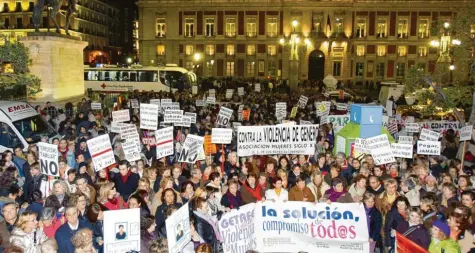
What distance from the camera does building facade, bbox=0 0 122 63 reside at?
6656cm

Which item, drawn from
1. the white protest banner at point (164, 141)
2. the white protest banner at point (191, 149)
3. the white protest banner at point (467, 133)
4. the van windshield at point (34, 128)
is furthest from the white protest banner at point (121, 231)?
the white protest banner at point (467, 133)

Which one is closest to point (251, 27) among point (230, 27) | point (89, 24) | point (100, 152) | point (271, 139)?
point (230, 27)

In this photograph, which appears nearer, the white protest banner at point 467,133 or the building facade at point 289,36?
the white protest banner at point 467,133

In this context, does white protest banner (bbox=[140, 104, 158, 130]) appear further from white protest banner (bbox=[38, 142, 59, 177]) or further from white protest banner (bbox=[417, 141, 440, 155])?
white protest banner (bbox=[417, 141, 440, 155])

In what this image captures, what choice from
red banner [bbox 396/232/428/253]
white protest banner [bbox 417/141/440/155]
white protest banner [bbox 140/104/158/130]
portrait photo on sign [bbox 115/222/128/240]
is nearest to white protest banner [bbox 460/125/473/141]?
white protest banner [bbox 417/141/440/155]

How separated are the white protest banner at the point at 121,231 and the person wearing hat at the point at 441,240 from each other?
11.8 ft

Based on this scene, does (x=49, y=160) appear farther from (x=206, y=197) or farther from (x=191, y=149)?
(x=206, y=197)

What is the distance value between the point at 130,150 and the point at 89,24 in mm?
70363

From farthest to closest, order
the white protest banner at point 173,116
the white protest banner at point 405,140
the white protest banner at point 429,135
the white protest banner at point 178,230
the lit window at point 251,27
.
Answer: the lit window at point 251,27 → the white protest banner at point 173,116 → the white protest banner at point 429,135 → the white protest banner at point 405,140 → the white protest banner at point 178,230

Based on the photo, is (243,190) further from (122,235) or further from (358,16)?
(358,16)

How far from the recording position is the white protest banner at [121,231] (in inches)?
239

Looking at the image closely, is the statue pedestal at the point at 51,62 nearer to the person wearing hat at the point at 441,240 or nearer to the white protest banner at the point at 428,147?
the white protest banner at the point at 428,147

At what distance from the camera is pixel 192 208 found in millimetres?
7172

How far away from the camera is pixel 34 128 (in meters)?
13.7
